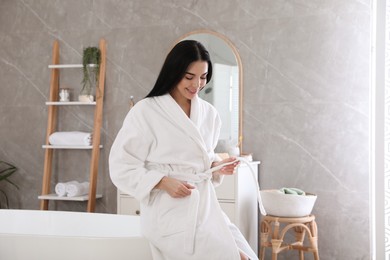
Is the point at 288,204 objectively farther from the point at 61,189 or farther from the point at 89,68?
the point at 89,68

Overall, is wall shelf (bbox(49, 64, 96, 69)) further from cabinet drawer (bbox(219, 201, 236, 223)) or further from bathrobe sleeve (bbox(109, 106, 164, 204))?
bathrobe sleeve (bbox(109, 106, 164, 204))

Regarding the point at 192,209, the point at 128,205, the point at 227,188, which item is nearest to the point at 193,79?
Answer: the point at 192,209

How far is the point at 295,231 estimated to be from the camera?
3.76m

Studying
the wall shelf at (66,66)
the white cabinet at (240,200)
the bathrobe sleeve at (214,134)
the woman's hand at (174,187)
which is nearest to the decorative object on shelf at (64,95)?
the wall shelf at (66,66)

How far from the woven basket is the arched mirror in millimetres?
633

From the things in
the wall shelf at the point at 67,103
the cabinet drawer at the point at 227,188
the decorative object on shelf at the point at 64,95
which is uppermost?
the decorative object on shelf at the point at 64,95

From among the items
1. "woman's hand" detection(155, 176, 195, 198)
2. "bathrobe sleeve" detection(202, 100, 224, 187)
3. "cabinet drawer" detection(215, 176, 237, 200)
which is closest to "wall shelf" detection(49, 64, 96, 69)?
"cabinet drawer" detection(215, 176, 237, 200)

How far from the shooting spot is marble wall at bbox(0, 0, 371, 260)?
3.80 metres

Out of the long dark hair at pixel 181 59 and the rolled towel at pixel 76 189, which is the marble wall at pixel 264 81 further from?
the long dark hair at pixel 181 59

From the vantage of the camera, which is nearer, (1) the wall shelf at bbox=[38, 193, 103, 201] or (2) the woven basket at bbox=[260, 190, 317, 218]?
(2) the woven basket at bbox=[260, 190, 317, 218]

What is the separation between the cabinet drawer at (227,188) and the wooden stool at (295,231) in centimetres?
26

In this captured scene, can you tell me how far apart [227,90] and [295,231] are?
1.10 m

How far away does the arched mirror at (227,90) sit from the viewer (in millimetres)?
4059

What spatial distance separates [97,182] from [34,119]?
77 centimetres
